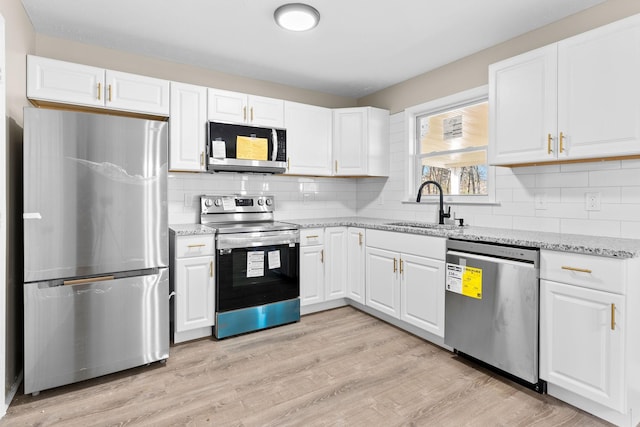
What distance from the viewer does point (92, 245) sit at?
84.1 inches

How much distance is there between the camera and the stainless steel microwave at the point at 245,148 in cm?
312

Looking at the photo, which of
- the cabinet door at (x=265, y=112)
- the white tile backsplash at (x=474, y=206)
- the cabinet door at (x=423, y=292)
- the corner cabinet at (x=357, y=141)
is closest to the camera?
the white tile backsplash at (x=474, y=206)

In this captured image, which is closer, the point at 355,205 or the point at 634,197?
the point at 634,197

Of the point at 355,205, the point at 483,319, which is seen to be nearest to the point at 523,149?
the point at 483,319

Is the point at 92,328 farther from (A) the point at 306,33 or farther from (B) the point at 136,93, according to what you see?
(A) the point at 306,33

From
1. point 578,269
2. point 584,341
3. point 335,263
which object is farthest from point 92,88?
point 584,341

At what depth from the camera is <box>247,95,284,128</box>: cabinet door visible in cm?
333

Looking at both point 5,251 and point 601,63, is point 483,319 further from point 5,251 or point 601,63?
point 5,251

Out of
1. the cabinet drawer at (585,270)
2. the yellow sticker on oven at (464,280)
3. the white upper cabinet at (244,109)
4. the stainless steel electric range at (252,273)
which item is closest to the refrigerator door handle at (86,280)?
the stainless steel electric range at (252,273)

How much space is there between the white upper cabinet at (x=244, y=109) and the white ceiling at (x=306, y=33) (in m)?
0.33

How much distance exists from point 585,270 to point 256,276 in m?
2.28

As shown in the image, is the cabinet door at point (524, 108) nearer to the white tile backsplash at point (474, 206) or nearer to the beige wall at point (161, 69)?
the white tile backsplash at point (474, 206)

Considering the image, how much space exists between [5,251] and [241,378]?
1.52 metres

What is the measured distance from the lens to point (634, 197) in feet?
7.09
